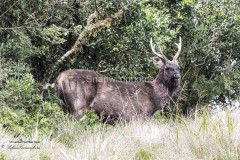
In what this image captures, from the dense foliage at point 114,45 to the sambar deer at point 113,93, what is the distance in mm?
480

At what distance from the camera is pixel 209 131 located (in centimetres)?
601

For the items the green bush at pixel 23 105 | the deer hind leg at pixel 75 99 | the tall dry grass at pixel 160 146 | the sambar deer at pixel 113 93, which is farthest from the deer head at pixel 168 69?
the tall dry grass at pixel 160 146

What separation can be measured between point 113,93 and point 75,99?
39.7 inches

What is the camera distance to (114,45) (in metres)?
12.2

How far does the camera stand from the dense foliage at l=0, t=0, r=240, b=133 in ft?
28.6

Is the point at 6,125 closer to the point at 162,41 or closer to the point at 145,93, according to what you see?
the point at 145,93

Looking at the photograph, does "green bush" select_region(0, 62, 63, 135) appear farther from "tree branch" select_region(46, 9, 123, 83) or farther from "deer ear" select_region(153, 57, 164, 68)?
"deer ear" select_region(153, 57, 164, 68)

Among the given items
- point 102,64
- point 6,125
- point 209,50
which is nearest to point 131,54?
point 102,64

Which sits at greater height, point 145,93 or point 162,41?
point 162,41

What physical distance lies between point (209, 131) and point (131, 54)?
6456 millimetres

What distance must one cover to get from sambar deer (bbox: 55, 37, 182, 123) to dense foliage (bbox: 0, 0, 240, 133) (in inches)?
18.9

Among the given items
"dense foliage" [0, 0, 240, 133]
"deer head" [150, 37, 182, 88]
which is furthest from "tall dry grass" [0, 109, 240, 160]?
"deer head" [150, 37, 182, 88]

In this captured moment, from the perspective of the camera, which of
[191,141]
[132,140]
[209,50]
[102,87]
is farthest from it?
[209,50]

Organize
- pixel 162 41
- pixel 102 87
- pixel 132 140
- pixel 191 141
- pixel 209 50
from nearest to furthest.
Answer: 1. pixel 191 141
2. pixel 132 140
3. pixel 102 87
4. pixel 162 41
5. pixel 209 50
